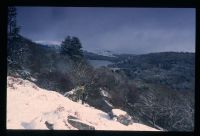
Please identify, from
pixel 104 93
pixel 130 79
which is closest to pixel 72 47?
pixel 104 93

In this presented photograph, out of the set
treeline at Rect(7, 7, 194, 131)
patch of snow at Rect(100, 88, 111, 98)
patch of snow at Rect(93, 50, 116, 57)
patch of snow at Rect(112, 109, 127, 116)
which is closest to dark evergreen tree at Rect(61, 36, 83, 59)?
treeline at Rect(7, 7, 194, 131)

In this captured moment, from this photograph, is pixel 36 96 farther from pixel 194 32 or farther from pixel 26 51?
pixel 194 32

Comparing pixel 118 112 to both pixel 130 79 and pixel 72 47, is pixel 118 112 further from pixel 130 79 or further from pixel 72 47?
pixel 72 47

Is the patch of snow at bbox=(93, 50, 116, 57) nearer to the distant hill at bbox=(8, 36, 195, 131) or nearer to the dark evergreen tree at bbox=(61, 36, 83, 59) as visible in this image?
the distant hill at bbox=(8, 36, 195, 131)

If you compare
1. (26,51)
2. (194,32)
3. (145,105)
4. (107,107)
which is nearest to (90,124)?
(107,107)

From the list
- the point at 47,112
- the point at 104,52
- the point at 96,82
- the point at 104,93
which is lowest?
the point at 47,112

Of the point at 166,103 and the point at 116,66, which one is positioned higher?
the point at 116,66

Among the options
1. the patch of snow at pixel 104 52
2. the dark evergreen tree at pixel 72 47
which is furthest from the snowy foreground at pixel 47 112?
the patch of snow at pixel 104 52

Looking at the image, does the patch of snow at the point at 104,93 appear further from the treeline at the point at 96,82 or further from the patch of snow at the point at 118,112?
the patch of snow at the point at 118,112
